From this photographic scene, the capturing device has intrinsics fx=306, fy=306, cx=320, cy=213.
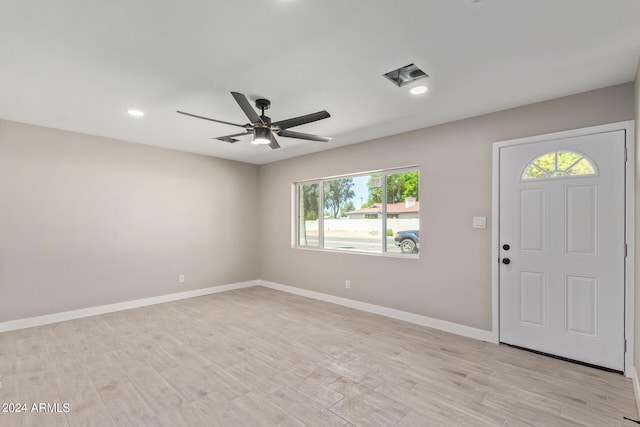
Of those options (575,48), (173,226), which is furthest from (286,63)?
(173,226)

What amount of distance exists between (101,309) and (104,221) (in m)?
1.25

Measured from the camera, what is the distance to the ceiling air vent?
2490mm

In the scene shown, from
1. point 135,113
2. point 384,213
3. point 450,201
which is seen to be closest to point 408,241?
point 384,213

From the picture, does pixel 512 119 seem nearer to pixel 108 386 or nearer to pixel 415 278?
pixel 415 278

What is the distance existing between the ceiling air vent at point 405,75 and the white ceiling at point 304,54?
79 mm

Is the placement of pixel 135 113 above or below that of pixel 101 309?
above

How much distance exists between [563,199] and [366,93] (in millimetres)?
2156

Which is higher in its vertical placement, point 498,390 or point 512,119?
point 512,119

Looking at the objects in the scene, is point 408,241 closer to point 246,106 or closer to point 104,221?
point 246,106

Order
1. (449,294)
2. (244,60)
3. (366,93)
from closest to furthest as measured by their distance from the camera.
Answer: (244,60)
(366,93)
(449,294)

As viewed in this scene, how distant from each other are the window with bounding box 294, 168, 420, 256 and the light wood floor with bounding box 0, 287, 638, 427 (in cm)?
126

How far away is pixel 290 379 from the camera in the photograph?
8.45 feet

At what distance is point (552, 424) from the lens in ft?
6.63

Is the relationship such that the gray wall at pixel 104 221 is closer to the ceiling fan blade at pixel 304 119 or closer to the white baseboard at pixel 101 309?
the white baseboard at pixel 101 309
